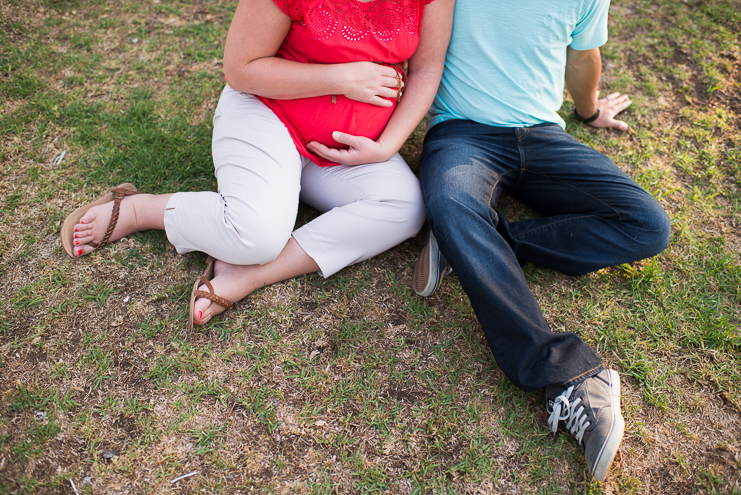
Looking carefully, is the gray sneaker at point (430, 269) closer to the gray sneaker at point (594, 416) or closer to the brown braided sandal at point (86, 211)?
the gray sneaker at point (594, 416)

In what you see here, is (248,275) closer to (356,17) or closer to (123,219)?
(123,219)

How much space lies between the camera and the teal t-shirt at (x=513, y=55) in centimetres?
196

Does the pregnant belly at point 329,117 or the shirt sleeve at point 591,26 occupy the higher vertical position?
the shirt sleeve at point 591,26

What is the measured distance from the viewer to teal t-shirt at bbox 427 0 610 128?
6.43 feet

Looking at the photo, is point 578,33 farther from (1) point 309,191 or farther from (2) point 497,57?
(1) point 309,191

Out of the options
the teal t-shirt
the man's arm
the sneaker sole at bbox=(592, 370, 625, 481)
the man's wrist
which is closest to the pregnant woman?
the teal t-shirt

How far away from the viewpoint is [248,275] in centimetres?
201

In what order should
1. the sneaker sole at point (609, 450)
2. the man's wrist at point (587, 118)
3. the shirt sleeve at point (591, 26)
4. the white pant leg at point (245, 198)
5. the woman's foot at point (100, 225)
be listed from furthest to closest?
the man's wrist at point (587, 118) → the woman's foot at point (100, 225) → the shirt sleeve at point (591, 26) → the white pant leg at point (245, 198) → the sneaker sole at point (609, 450)

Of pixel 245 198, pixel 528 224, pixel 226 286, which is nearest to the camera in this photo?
pixel 245 198

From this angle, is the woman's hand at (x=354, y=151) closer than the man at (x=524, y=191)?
No

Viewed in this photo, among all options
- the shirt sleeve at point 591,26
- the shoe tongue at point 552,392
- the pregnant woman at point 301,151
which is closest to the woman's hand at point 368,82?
the pregnant woman at point 301,151

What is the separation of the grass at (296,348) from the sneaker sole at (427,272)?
10 centimetres

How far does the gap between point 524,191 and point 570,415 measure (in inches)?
41.9

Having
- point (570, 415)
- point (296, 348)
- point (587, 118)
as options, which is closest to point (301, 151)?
point (296, 348)
